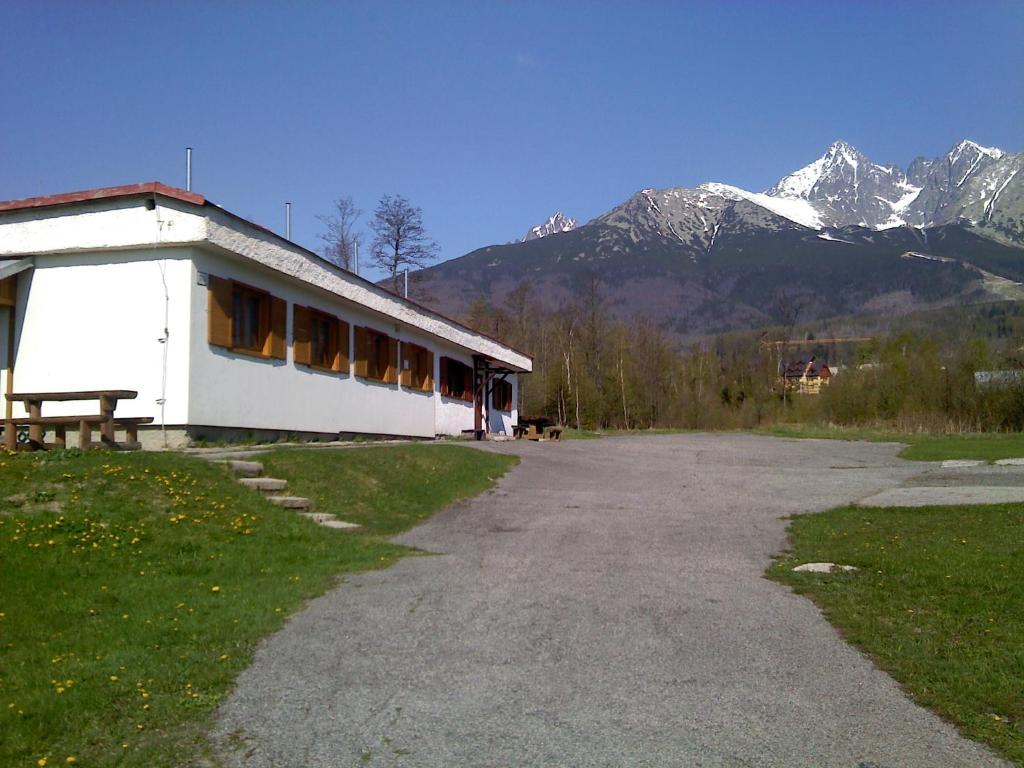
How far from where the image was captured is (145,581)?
8.55m

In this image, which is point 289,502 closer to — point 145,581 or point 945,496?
point 145,581

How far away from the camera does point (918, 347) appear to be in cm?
5781

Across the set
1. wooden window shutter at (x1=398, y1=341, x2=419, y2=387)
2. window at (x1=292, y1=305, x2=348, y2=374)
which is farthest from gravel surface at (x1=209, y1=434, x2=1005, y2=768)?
wooden window shutter at (x1=398, y1=341, x2=419, y2=387)

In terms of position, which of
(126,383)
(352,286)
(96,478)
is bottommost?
(96,478)

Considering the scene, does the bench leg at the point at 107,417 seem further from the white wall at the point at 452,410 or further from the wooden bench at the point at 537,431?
the wooden bench at the point at 537,431

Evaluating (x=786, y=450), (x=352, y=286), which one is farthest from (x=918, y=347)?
(x=352, y=286)

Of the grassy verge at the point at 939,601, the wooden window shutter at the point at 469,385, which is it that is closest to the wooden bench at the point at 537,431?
the wooden window shutter at the point at 469,385

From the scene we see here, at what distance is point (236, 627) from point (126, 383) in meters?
11.0

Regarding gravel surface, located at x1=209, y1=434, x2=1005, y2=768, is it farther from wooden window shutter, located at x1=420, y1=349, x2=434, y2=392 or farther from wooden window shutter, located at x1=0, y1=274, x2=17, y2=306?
wooden window shutter, located at x1=420, y1=349, x2=434, y2=392

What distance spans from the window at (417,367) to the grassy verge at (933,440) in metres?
14.2

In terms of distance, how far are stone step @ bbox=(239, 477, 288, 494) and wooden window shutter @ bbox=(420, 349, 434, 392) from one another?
1543 cm

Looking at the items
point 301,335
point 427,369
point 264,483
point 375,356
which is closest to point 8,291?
point 301,335

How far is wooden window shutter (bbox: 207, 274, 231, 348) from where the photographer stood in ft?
55.7

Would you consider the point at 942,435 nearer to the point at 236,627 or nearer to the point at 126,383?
the point at 126,383
